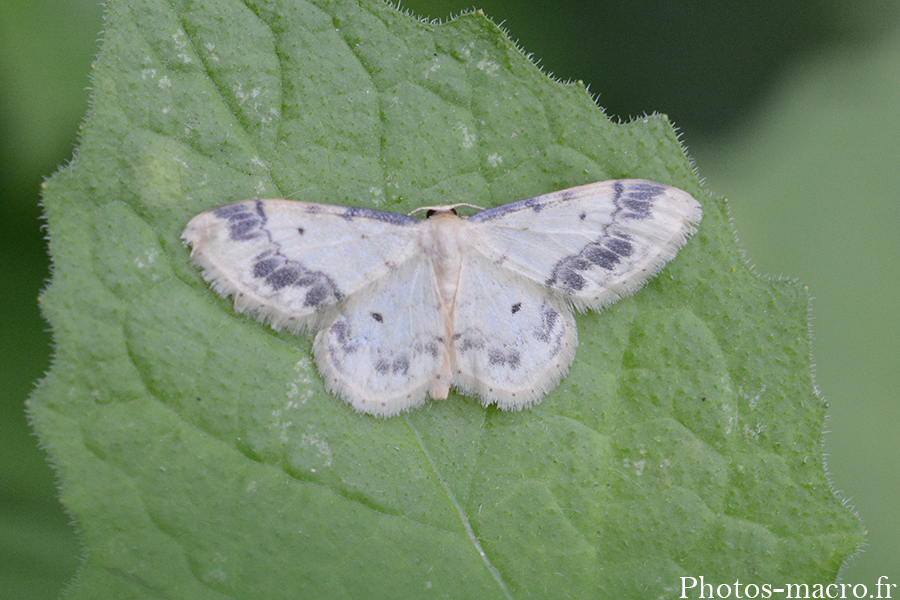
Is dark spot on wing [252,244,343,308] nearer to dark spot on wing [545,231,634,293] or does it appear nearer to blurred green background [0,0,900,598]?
dark spot on wing [545,231,634,293]

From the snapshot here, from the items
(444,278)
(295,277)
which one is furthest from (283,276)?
(444,278)

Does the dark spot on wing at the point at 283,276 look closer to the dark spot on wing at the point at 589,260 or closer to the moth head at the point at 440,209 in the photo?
the moth head at the point at 440,209

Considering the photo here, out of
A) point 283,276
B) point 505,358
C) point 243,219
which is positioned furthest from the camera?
point 505,358

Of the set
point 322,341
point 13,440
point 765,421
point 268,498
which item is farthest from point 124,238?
point 765,421

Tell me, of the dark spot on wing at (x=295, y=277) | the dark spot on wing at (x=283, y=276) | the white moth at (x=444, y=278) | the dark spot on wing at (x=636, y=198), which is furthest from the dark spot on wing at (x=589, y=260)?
the dark spot on wing at (x=283, y=276)

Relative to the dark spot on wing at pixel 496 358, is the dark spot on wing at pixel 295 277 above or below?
below

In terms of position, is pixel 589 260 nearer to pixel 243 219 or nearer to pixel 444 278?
pixel 444 278
